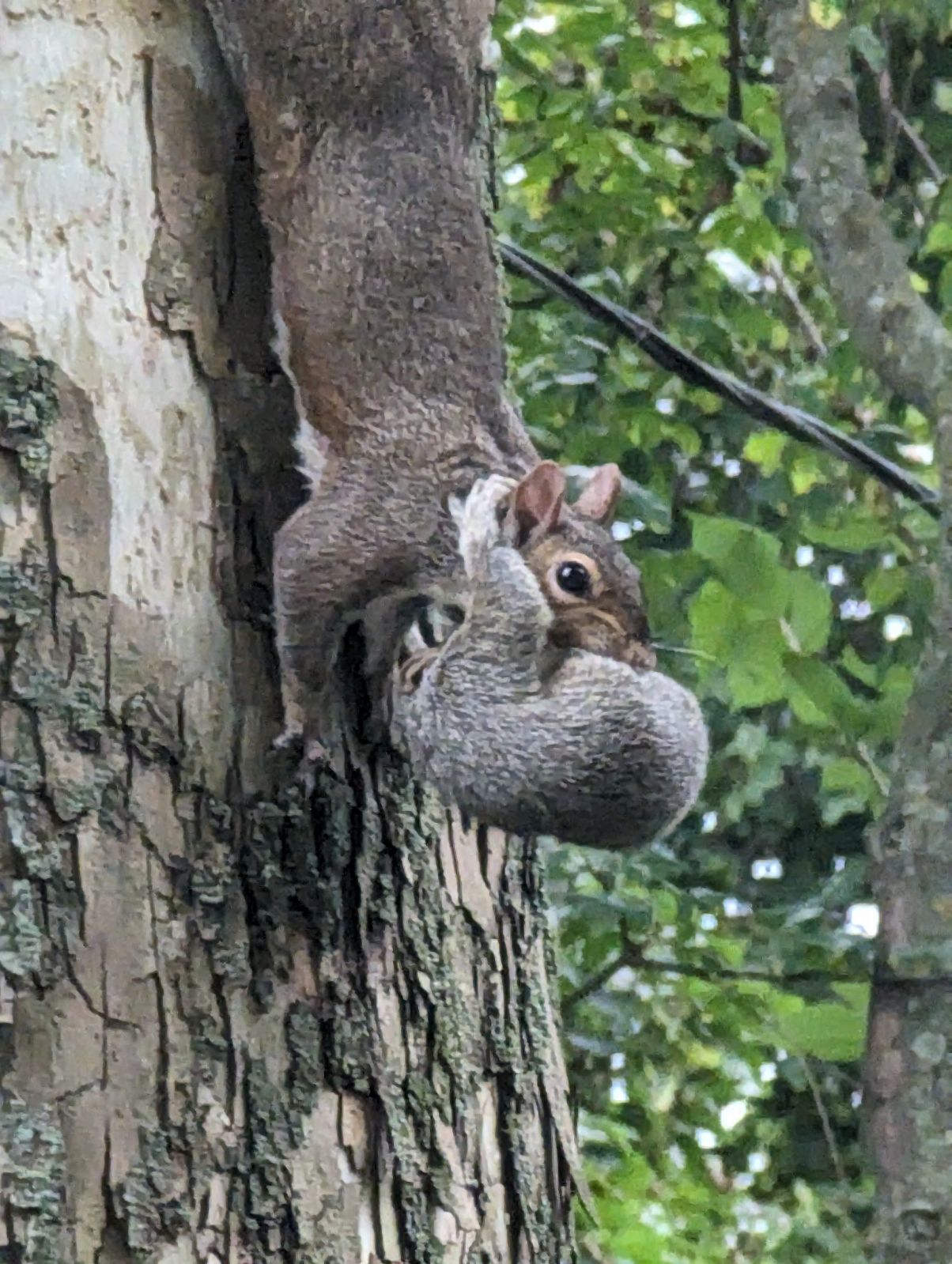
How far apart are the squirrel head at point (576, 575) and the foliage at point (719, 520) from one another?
704 mm

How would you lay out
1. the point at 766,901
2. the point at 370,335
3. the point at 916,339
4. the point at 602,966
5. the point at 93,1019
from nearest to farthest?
the point at 93,1019, the point at 370,335, the point at 916,339, the point at 602,966, the point at 766,901

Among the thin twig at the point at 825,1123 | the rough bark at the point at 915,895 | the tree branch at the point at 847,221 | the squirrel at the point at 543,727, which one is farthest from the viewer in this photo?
the thin twig at the point at 825,1123

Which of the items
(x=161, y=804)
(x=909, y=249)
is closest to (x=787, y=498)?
(x=909, y=249)

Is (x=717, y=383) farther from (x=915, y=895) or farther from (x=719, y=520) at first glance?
(x=915, y=895)

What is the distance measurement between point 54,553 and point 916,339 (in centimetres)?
136

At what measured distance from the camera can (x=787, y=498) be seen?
2.43m

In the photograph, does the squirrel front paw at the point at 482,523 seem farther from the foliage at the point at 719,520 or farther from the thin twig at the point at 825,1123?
the thin twig at the point at 825,1123

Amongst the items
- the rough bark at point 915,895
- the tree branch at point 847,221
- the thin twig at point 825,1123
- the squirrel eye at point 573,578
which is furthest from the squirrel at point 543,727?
the thin twig at point 825,1123

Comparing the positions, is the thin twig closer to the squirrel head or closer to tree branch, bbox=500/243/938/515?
tree branch, bbox=500/243/938/515

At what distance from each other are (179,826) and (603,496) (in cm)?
37

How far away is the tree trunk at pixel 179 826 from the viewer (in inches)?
35.9

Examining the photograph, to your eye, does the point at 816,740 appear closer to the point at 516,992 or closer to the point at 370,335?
the point at 516,992

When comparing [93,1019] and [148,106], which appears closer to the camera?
[93,1019]

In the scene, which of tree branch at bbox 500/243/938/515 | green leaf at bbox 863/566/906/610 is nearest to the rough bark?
tree branch at bbox 500/243/938/515
